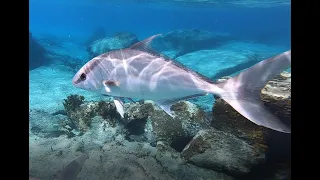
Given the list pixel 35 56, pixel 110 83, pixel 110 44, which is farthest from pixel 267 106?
pixel 110 44

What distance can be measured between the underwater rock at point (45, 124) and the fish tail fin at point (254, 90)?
5077 millimetres

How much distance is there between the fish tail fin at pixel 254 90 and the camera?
2.46 m

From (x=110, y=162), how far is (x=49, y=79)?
9.84 m

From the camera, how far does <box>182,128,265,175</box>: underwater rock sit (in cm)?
413

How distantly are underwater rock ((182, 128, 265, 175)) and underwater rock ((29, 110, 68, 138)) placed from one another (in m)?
3.67

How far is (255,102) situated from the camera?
2729 millimetres

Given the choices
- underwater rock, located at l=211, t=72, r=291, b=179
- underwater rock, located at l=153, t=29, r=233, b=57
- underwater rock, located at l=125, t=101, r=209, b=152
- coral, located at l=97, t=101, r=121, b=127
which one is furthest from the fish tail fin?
underwater rock, located at l=153, t=29, r=233, b=57

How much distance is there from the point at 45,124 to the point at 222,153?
5181 mm

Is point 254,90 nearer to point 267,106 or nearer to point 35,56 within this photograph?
point 267,106

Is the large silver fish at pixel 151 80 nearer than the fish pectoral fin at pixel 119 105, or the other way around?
the large silver fish at pixel 151 80

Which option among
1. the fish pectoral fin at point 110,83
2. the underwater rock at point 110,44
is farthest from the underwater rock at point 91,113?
the underwater rock at point 110,44

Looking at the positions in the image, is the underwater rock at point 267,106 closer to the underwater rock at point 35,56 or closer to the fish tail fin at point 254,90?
the fish tail fin at point 254,90
